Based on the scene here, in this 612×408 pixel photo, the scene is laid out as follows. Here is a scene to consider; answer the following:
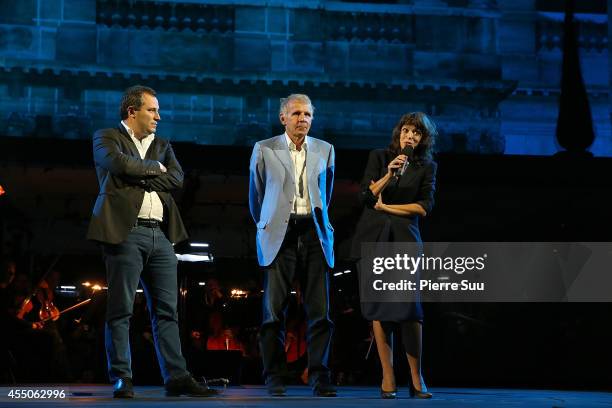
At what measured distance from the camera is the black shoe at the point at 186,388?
4.08 metres

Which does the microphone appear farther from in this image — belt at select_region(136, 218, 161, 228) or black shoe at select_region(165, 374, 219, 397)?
black shoe at select_region(165, 374, 219, 397)

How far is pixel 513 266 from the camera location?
8.36m

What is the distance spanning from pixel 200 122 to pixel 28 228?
2135mm

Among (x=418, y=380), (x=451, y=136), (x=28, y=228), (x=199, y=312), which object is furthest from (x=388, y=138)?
(x=418, y=380)

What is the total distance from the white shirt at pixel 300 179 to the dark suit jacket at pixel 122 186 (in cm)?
56

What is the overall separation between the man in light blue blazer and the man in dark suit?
0.42 metres

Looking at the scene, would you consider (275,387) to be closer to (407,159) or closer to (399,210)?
(399,210)

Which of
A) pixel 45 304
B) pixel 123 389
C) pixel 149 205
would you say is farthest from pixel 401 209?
pixel 45 304

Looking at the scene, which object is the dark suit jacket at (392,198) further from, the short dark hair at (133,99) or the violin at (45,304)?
the violin at (45,304)

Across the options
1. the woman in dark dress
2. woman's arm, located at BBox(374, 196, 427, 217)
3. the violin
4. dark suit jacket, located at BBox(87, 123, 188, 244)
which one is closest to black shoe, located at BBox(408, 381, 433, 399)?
the woman in dark dress

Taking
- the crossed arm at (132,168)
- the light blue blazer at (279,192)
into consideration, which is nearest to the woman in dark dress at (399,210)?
the light blue blazer at (279,192)

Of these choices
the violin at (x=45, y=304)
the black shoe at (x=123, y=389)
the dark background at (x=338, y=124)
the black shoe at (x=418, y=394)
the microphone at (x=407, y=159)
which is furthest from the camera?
the dark background at (x=338, y=124)

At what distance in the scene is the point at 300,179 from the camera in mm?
4492

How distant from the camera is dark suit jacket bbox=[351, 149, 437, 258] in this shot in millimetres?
4402
